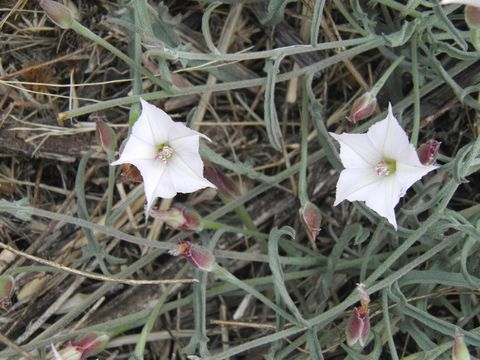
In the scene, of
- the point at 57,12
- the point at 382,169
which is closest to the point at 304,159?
the point at 382,169

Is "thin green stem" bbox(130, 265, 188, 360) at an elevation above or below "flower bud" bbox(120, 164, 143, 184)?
below

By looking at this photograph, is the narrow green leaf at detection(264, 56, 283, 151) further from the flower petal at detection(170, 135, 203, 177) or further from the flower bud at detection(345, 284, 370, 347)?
the flower bud at detection(345, 284, 370, 347)

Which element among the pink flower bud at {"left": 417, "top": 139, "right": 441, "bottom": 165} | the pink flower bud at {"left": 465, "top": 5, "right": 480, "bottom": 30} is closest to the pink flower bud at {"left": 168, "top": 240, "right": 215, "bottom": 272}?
the pink flower bud at {"left": 417, "top": 139, "right": 441, "bottom": 165}

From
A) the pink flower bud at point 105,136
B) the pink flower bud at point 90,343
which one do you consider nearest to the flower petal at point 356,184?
the pink flower bud at point 105,136

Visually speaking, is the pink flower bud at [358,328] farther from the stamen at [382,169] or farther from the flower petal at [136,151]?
the flower petal at [136,151]

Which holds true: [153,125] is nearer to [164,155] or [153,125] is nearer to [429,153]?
[164,155]

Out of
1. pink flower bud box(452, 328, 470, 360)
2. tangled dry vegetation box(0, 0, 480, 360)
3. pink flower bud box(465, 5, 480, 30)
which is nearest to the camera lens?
pink flower bud box(465, 5, 480, 30)

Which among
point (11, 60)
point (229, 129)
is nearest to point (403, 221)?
point (229, 129)
